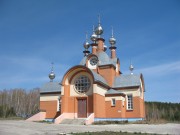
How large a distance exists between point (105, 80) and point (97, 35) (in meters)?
7.94

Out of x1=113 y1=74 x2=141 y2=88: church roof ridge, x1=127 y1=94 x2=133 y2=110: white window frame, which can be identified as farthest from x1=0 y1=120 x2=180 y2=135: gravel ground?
x1=113 y1=74 x2=141 y2=88: church roof ridge

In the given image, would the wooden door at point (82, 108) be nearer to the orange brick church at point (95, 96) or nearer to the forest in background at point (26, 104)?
the orange brick church at point (95, 96)

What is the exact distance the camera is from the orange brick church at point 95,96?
23111mm

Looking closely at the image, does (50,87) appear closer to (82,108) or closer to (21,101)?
(82,108)

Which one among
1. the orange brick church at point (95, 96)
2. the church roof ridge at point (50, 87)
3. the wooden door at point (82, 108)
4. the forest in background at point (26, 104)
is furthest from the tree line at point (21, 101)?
the wooden door at point (82, 108)

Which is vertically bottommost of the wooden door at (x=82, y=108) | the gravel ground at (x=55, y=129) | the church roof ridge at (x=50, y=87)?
the gravel ground at (x=55, y=129)

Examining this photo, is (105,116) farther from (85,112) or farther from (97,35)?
(97,35)

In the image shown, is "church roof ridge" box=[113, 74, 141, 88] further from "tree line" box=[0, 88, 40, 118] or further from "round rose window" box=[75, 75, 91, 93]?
"tree line" box=[0, 88, 40, 118]

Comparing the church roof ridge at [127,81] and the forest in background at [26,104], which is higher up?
the church roof ridge at [127,81]

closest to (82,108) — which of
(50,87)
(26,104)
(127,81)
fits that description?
(127,81)

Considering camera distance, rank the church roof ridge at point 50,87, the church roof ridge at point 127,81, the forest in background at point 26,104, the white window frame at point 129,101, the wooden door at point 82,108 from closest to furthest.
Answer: the wooden door at point 82,108 < the white window frame at point 129,101 < the church roof ridge at point 127,81 < the church roof ridge at point 50,87 < the forest in background at point 26,104

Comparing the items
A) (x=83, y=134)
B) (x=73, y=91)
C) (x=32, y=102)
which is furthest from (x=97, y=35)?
(x=32, y=102)

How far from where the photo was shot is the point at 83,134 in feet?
36.8

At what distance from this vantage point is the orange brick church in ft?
75.8
